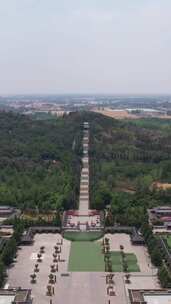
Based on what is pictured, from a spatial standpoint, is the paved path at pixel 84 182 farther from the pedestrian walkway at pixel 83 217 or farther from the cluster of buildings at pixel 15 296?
the cluster of buildings at pixel 15 296

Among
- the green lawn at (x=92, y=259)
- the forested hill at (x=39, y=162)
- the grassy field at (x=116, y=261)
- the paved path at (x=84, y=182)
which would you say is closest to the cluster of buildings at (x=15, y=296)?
the green lawn at (x=92, y=259)

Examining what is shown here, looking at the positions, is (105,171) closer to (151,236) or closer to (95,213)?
(95,213)

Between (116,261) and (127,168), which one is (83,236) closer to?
(116,261)

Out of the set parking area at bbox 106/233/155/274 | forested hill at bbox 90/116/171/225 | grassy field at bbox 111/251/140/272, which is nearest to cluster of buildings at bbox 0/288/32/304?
grassy field at bbox 111/251/140/272

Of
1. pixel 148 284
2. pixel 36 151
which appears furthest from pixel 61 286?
pixel 36 151

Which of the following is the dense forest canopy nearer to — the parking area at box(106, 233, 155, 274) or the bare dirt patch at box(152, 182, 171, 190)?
the bare dirt patch at box(152, 182, 171, 190)

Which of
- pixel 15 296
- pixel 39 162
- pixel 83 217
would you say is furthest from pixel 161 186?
pixel 15 296

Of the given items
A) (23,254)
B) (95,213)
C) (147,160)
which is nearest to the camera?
(23,254)
